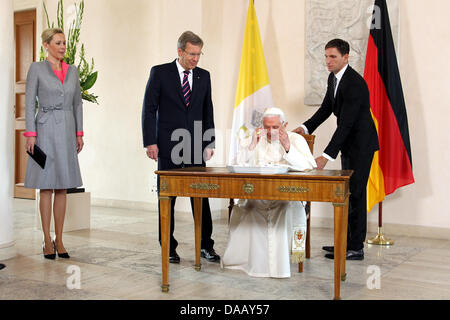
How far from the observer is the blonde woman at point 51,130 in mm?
4156

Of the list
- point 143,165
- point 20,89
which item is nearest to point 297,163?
point 143,165

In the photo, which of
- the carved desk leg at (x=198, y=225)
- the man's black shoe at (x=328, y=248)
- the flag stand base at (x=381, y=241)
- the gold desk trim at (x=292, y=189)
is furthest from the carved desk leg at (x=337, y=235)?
the flag stand base at (x=381, y=241)

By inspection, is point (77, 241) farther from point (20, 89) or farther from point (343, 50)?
point (20, 89)

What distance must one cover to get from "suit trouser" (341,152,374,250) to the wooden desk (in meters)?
0.96

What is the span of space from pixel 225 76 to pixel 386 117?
2330 mm

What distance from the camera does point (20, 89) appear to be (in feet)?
27.5

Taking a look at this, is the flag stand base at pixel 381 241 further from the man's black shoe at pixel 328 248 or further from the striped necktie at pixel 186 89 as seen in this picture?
the striped necktie at pixel 186 89

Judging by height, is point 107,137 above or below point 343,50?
below

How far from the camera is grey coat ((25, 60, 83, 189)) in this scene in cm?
416

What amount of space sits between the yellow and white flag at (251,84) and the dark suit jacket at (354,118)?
73.7 inches

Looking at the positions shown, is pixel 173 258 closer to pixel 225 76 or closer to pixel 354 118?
pixel 354 118

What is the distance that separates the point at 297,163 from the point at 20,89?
6.31 meters

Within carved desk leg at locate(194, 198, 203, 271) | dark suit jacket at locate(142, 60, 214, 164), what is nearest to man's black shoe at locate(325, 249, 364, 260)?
carved desk leg at locate(194, 198, 203, 271)

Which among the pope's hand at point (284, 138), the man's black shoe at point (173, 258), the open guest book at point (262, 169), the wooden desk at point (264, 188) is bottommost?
the man's black shoe at point (173, 258)
